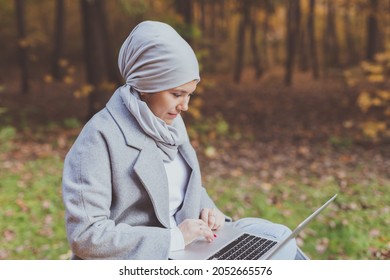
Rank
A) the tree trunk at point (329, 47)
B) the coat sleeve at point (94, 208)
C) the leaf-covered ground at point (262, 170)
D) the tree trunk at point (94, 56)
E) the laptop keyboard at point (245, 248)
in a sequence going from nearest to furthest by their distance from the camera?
the coat sleeve at point (94, 208) → the laptop keyboard at point (245, 248) → the leaf-covered ground at point (262, 170) → the tree trunk at point (94, 56) → the tree trunk at point (329, 47)

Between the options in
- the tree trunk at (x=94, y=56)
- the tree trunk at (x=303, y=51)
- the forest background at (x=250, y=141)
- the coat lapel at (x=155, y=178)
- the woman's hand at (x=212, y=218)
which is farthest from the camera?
the tree trunk at (x=303, y=51)

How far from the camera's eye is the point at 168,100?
1.82m

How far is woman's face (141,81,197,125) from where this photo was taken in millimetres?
1814

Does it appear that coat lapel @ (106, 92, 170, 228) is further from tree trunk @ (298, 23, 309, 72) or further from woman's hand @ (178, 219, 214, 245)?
tree trunk @ (298, 23, 309, 72)

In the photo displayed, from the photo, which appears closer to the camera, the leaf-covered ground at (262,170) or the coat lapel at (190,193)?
the coat lapel at (190,193)

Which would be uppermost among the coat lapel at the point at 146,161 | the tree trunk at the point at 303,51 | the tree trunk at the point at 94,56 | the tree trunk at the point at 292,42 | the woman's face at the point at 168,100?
the woman's face at the point at 168,100

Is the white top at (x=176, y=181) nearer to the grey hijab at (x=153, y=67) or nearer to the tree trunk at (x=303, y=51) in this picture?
the grey hijab at (x=153, y=67)

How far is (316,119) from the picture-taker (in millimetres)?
10047

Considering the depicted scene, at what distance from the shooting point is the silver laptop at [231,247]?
1834 mm

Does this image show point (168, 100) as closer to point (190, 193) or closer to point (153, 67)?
point (153, 67)

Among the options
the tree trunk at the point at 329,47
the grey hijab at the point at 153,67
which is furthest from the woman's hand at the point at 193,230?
the tree trunk at the point at 329,47

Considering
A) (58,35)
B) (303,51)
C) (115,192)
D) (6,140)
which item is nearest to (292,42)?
(303,51)

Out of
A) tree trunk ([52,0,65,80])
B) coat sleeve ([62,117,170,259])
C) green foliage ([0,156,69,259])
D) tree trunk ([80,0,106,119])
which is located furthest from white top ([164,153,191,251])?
tree trunk ([52,0,65,80])

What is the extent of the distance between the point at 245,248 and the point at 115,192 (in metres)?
0.60
